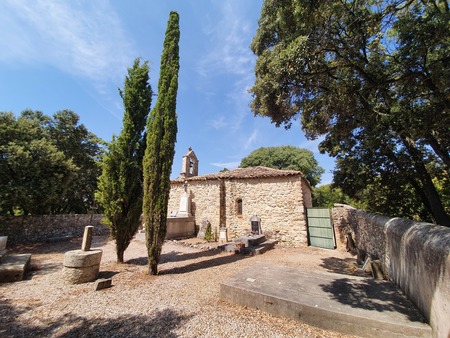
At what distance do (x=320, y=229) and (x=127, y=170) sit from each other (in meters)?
10.4

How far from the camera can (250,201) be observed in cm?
1248

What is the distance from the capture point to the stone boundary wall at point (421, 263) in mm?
2281

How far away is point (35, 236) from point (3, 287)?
8.35 meters

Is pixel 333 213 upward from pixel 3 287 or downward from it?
upward

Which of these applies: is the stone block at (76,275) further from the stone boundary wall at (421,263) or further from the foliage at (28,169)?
the stone boundary wall at (421,263)

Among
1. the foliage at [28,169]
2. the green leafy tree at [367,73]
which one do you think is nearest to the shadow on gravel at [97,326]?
the green leafy tree at [367,73]

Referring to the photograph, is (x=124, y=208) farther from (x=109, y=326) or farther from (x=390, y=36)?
(x=390, y=36)

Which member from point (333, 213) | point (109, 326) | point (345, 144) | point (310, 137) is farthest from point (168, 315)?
point (333, 213)

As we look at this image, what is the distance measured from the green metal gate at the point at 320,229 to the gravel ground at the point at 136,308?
12.2ft

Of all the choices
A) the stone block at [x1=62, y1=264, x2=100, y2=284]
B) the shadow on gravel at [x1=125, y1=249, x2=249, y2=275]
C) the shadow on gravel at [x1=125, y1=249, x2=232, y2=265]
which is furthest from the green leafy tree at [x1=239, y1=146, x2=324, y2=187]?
the stone block at [x1=62, y1=264, x2=100, y2=284]

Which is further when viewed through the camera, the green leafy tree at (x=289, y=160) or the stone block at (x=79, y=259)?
the green leafy tree at (x=289, y=160)

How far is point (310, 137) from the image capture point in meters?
7.85

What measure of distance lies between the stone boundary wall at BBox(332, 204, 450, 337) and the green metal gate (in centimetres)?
526

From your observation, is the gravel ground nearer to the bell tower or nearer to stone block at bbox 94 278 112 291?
stone block at bbox 94 278 112 291
